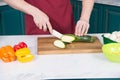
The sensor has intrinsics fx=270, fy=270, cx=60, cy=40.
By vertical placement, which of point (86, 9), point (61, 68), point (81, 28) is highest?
point (86, 9)

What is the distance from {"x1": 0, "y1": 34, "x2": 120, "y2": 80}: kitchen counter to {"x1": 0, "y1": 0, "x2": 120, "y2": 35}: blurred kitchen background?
1683 mm

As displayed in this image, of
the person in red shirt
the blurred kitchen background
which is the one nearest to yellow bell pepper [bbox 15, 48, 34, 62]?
the person in red shirt

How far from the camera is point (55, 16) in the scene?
1.86 meters

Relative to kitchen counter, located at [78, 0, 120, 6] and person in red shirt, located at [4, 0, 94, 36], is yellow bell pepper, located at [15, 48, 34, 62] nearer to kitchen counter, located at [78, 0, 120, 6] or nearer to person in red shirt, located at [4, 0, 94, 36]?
person in red shirt, located at [4, 0, 94, 36]

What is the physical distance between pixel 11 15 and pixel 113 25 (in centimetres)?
118

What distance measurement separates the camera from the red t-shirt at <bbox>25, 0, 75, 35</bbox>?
1.83m

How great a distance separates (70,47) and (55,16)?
1.58 ft

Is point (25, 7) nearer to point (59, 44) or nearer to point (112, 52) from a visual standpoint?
point (59, 44)

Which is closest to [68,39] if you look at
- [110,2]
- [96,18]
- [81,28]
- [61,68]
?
[81,28]

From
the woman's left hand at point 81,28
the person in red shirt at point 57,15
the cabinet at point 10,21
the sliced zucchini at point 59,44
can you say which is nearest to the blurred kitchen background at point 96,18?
the cabinet at point 10,21

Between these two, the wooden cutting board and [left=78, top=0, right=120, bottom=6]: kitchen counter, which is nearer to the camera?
the wooden cutting board

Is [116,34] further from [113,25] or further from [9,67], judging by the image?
[113,25]

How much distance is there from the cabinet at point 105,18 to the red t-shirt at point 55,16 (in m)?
1.12

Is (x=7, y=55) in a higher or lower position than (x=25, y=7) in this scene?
lower
